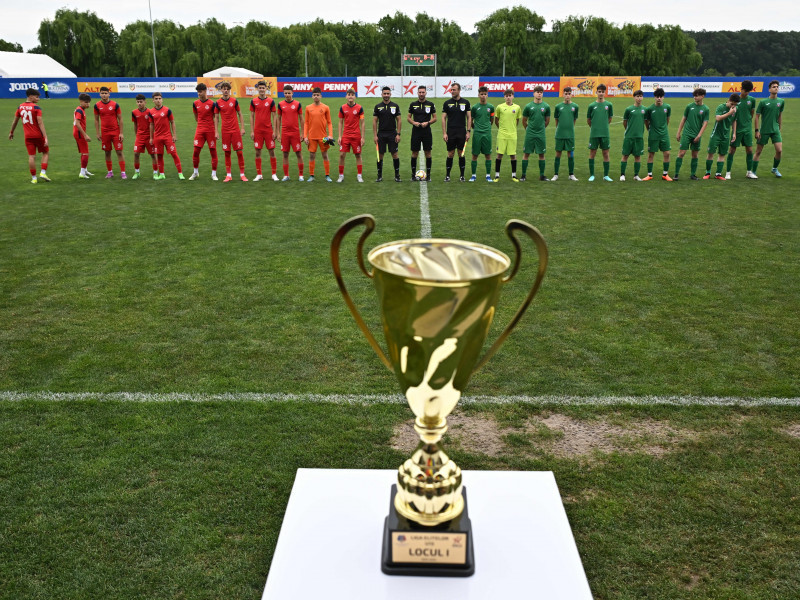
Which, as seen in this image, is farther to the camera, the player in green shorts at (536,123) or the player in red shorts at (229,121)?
the player in green shorts at (536,123)

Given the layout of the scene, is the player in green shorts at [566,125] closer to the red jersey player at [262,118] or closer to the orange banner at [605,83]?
the red jersey player at [262,118]

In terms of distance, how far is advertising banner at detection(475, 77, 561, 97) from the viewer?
3909 cm

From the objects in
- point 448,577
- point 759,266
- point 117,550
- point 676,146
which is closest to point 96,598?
point 117,550

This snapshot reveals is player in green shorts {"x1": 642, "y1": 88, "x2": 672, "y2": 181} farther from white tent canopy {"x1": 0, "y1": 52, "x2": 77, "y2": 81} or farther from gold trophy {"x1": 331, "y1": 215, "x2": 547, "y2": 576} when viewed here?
white tent canopy {"x1": 0, "y1": 52, "x2": 77, "y2": 81}

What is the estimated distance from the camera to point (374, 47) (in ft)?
256

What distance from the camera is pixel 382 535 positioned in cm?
220

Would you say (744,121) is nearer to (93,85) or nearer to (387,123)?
(387,123)

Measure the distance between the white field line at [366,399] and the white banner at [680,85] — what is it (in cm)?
3878

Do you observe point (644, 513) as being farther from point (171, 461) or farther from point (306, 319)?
point (306, 319)

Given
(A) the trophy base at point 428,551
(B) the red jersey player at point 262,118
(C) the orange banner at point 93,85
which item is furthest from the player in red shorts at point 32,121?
(C) the orange banner at point 93,85

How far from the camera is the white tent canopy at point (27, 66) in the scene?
44.0 metres

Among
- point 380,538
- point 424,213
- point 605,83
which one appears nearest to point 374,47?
point 605,83

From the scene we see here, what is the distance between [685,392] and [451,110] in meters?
8.51

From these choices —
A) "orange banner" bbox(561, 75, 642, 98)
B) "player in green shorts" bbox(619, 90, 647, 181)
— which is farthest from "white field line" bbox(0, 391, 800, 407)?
"orange banner" bbox(561, 75, 642, 98)
